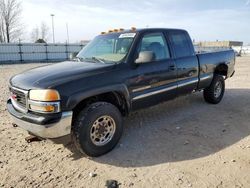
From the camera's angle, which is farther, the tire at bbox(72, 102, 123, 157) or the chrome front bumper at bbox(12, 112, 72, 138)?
the tire at bbox(72, 102, 123, 157)

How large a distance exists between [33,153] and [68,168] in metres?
0.80

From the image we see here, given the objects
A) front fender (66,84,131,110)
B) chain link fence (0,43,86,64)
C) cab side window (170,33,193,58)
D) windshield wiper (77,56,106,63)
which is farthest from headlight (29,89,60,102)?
chain link fence (0,43,86,64)

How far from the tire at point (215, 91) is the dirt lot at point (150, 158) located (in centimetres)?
116

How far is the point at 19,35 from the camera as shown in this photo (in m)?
42.6

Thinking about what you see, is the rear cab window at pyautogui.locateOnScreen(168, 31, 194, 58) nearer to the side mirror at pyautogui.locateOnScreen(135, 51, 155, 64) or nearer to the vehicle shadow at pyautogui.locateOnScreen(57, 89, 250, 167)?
the side mirror at pyautogui.locateOnScreen(135, 51, 155, 64)

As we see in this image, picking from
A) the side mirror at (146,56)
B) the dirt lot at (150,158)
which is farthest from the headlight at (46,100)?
the side mirror at (146,56)

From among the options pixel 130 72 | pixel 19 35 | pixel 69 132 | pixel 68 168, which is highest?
pixel 19 35

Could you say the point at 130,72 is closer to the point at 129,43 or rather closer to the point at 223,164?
the point at 129,43

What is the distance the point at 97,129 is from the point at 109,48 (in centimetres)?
160

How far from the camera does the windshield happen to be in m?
4.19

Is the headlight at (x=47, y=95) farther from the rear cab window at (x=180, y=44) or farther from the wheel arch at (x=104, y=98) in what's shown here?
the rear cab window at (x=180, y=44)

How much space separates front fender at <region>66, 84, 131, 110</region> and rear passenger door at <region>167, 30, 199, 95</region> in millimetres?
1543

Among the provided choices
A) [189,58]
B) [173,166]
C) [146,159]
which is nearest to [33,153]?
[146,159]

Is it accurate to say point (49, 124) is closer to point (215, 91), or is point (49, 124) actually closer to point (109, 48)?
point (109, 48)
